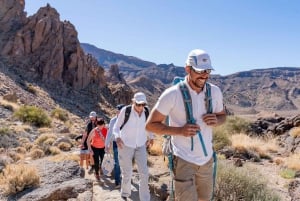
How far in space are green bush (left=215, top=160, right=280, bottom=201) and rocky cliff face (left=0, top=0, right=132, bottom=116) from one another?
33.0 metres

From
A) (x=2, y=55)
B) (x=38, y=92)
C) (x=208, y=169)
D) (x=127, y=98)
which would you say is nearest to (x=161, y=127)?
(x=208, y=169)

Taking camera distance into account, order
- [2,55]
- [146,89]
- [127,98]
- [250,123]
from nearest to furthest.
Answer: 1. [250,123]
2. [2,55]
3. [127,98]
4. [146,89]

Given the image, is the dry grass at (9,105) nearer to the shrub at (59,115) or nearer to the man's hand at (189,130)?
the shrub at (59,115)

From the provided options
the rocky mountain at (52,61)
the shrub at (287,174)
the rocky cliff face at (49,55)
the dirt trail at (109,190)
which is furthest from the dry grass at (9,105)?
the shrub at (287,174)

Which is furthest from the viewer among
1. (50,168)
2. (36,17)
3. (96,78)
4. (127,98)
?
(127,98)

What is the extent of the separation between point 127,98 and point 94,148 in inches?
1702

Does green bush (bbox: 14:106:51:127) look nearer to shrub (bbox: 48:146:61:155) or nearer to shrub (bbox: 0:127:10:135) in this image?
shrub (bbox: 0:127:10:135)

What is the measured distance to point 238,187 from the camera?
304 inches

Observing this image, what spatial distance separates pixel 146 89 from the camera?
151 meters

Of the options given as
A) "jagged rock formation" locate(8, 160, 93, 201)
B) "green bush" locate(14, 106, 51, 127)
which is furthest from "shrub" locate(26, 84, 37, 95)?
"jagged rock formation" locate(8, 160, 93, 201)

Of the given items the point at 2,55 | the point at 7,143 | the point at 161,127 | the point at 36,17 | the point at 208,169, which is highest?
the point at 36,17

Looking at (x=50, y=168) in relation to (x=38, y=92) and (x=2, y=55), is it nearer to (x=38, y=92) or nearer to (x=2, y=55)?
(x=38, y=92)

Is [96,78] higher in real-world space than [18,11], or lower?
lower

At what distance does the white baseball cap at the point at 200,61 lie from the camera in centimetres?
400
